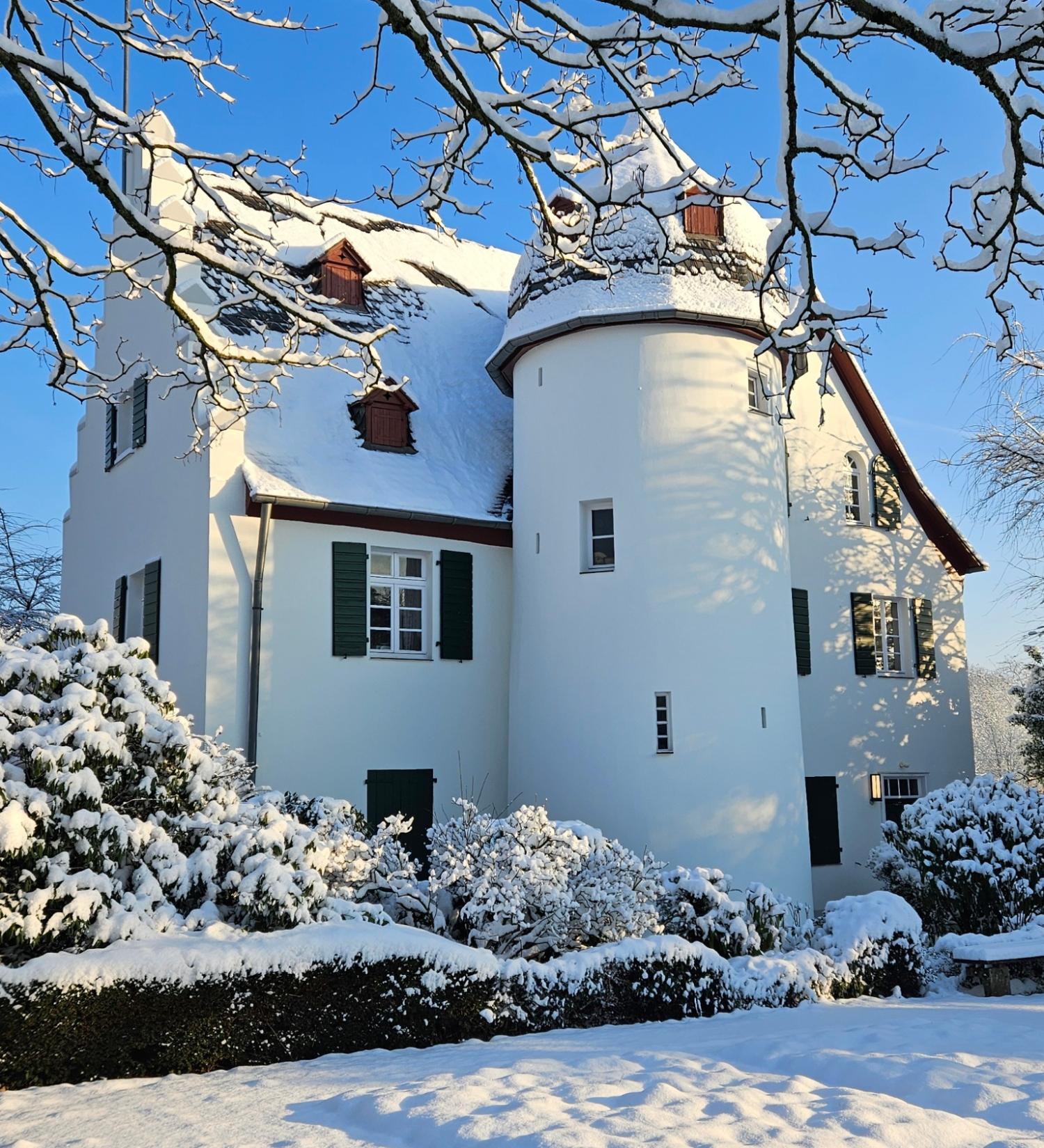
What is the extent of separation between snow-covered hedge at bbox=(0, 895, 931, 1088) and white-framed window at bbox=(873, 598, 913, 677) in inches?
368

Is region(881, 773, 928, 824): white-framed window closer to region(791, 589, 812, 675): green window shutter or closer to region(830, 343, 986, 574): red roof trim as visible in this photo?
region(791, 589, 812, 675): green window shutter

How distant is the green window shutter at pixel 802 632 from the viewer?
1762 centimetres

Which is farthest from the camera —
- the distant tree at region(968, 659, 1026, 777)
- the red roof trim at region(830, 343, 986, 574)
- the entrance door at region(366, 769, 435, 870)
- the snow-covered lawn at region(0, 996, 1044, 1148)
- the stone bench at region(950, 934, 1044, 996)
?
the distant tree at region(968, 659, 1026, 777)

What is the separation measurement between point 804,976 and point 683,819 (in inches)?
130

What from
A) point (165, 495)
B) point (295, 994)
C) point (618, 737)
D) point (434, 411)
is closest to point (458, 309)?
point (434, 411)

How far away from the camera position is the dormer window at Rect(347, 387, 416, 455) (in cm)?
1584

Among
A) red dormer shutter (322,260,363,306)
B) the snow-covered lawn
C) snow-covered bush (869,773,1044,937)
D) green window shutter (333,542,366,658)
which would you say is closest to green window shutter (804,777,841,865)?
snow-covered bush (869,773,1044,937)

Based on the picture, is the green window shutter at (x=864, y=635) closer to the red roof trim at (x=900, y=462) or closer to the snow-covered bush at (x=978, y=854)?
the red roof trim at (x=900, y=462)

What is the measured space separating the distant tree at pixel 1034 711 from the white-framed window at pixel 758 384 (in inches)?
251

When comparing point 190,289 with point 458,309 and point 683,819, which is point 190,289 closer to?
point 458,309

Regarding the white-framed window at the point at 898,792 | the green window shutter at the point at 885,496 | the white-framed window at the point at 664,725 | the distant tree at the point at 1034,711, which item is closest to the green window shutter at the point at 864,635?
the green window shutter at the point at 885,496

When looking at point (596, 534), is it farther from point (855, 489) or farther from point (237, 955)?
point (237, 955)

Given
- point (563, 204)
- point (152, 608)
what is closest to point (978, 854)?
point (563, 204)

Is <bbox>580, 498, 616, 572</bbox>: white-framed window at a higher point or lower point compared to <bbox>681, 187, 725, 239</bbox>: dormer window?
lower
